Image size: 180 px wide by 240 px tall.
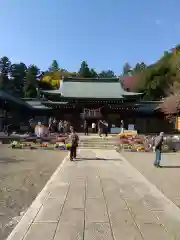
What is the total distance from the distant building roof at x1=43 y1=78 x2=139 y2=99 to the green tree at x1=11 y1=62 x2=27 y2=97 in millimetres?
45896

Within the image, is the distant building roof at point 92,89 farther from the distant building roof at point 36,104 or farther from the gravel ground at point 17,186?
the gravel ground at point 17,186

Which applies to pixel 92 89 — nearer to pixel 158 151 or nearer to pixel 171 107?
pixel 171 107

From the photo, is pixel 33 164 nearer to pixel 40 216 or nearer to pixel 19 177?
pixel 19 177

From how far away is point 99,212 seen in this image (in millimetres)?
6234

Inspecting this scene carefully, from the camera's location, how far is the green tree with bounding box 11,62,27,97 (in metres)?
88.9

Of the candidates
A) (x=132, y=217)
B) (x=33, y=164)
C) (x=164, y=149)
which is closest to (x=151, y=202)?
(x=132, y=217)

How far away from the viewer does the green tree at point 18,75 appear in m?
88.9

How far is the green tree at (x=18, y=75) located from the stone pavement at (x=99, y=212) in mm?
80934

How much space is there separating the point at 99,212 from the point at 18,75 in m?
90.4

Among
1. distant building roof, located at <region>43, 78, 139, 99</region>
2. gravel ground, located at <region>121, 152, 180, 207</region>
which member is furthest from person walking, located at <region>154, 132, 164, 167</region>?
distant building roof, located at <region>43, 78, 139, 99</region>

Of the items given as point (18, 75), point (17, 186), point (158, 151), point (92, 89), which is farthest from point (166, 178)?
point (18, 75)

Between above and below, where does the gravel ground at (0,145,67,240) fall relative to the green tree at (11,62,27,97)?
below

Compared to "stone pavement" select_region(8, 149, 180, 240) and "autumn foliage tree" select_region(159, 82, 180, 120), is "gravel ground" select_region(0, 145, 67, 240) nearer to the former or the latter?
"stone pavement" select_region(8, 149, 180, 240)

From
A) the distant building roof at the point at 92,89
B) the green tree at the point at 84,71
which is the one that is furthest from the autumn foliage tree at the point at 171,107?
the green tree at the point at 84,71
